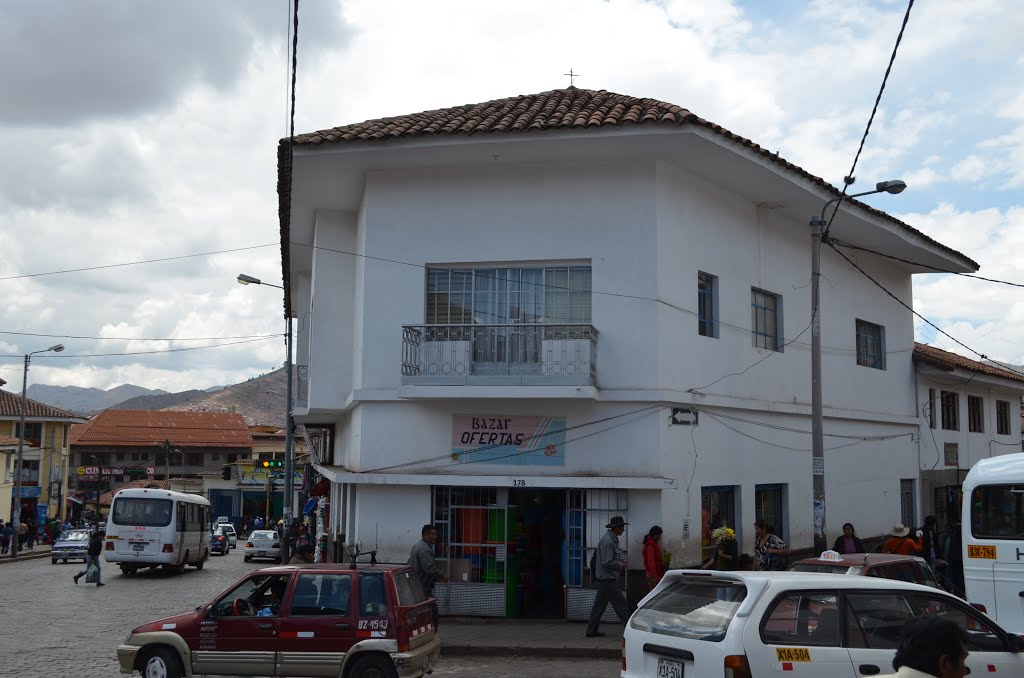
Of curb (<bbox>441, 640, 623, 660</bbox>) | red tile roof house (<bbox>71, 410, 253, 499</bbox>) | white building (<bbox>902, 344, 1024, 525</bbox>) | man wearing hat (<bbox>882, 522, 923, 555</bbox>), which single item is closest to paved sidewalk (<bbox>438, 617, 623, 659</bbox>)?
curb (<bbox>441, 640, 623, 660</bbox>)

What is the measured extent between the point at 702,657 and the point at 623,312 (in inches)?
366

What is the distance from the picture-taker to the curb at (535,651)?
13318mm

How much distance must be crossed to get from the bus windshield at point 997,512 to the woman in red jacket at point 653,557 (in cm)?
448

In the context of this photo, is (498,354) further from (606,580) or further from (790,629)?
(790,629)

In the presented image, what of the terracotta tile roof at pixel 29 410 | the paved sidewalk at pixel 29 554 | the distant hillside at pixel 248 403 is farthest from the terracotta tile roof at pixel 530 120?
the distant hillside at pixel 248 403

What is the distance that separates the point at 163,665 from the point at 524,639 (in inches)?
208

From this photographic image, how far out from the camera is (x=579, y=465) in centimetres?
1590

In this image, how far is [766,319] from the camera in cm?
1914

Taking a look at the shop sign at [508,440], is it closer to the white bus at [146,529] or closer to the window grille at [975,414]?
the white bus at [146,529]

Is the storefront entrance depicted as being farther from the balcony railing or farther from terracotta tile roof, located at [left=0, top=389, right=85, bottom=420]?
terracotta tile roof, located at [left=0, top=389, right=85, bottom=420]

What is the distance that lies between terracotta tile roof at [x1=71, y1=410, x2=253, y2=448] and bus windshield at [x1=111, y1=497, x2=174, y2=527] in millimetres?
46548

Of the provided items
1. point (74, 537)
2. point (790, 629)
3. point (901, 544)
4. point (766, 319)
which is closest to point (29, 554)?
point (74, 537)

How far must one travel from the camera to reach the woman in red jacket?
47.9ft

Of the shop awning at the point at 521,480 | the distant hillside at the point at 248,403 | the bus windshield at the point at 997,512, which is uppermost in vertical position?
the distant hillside at the point at 248,403
